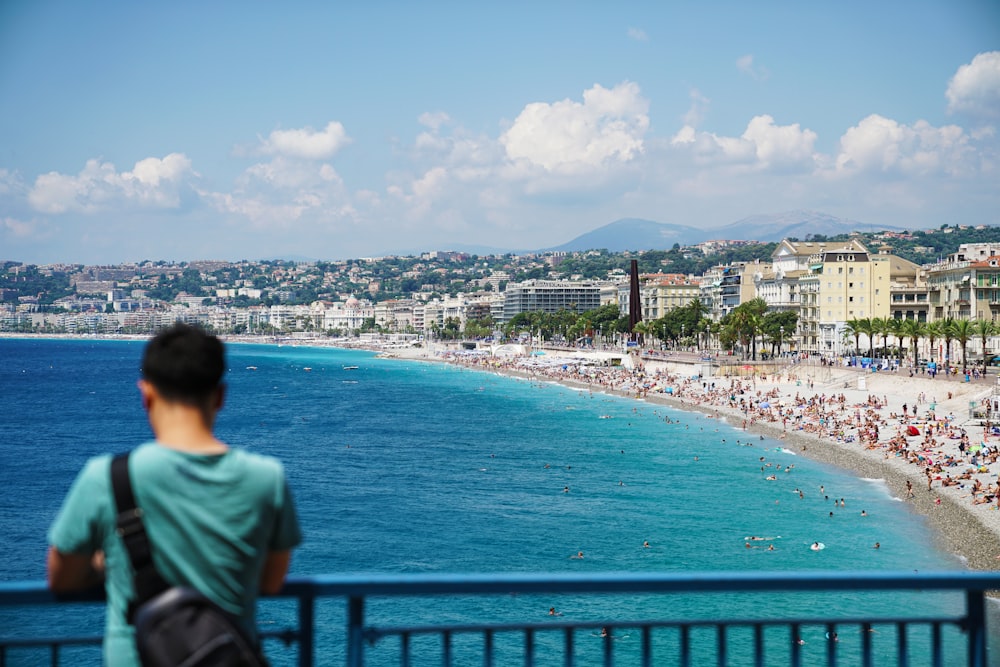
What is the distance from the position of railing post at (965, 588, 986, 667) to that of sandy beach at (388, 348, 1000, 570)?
23.3 metres

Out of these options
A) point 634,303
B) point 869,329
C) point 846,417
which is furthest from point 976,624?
point 634,303

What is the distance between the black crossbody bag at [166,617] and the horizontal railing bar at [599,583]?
0.49 meters

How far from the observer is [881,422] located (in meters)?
48.9

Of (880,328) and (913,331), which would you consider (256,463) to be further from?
(880,328)

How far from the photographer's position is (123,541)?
96.7 inches

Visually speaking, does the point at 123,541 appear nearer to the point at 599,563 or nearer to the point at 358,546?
the point at 599,563

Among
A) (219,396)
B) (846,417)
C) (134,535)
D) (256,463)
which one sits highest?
(219,396)

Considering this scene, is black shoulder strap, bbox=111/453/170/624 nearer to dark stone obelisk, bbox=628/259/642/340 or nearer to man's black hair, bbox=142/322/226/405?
man's black hair, bbox=142/322/226/405

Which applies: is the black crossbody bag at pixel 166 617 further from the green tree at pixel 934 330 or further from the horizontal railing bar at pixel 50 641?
the green tree at pixel 934 330

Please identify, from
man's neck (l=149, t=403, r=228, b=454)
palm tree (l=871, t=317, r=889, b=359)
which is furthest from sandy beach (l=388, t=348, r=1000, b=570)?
man's neck (l=149, t=403, r=228, b=454)

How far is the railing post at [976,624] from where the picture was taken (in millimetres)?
3352

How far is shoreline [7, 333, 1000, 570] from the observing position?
28.1 metres

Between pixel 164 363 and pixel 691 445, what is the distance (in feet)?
157

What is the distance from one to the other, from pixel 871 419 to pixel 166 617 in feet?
170
